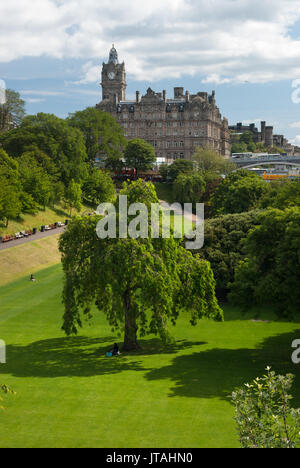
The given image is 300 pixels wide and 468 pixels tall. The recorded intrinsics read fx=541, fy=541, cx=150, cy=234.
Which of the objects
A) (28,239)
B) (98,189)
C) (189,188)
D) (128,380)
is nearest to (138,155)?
(189,188)

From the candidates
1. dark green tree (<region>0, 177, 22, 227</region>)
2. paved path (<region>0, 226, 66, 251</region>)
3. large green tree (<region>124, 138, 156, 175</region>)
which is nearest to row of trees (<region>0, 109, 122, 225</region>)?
paved path (<region>0, 226, 66, 251</region>)

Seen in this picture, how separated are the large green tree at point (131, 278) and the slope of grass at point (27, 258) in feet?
84.5

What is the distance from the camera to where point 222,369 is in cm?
2956

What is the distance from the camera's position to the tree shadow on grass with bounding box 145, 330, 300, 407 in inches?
1041

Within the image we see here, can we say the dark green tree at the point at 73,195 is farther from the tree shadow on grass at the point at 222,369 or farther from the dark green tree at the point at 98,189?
the tree shadow on grass at the point at 222,369

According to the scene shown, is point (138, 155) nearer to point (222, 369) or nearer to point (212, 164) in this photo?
point (212, 164)

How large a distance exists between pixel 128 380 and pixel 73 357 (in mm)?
5858

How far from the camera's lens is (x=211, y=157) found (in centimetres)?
14725

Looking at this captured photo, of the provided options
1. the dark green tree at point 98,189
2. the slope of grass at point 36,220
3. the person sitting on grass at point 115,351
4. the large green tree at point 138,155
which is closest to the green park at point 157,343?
the person sitting on grass at point 115,351

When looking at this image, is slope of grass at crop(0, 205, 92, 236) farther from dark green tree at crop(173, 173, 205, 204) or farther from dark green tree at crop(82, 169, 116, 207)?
dark green tree at crop(173, 173, 205, 204)

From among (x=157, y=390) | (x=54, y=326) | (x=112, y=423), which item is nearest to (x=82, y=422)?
(x=112, y=423)

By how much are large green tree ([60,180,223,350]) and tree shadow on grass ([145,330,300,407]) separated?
8.34 feet
